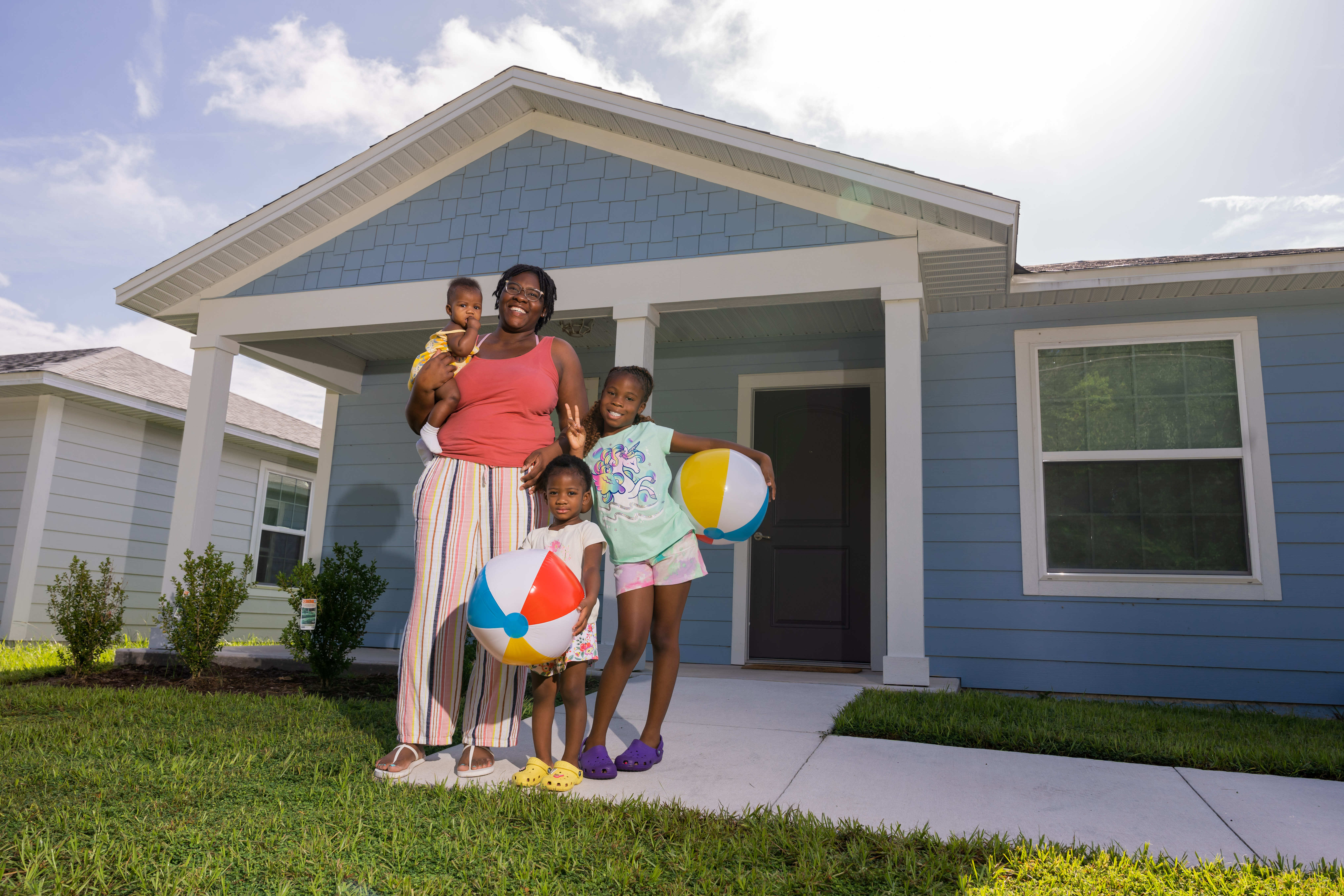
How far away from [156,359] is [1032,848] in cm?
1313

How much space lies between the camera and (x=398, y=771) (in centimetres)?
266

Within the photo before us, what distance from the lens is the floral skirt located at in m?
2.60

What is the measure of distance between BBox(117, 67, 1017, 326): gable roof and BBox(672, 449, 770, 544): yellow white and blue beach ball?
3046 millimetres

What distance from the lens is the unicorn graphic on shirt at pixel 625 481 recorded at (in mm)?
2789

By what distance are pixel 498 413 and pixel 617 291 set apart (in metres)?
3.31

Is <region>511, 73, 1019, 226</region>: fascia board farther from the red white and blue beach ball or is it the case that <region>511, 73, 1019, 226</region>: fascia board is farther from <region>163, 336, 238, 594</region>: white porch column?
the red white and blue beach ball

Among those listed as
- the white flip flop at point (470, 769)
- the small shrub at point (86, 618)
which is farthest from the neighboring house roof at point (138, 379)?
the white flip flop at point (470, 769)

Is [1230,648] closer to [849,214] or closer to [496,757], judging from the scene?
[849,214]

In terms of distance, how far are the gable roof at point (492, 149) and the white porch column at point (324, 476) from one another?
157cm

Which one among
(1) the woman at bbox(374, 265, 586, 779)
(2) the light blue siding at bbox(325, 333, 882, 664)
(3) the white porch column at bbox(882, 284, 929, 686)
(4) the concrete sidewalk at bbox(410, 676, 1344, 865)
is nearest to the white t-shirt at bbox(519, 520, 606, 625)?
(1) the woman at bbox(374, 265, 586, 779)

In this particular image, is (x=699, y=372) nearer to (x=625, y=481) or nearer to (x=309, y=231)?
(x=309, y=231)

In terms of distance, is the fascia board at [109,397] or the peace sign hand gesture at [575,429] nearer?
the peace sign hand gesture at [575,429]

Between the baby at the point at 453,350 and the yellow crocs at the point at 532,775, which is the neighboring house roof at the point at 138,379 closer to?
the baby at the point at 453,350

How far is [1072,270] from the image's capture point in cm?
584
